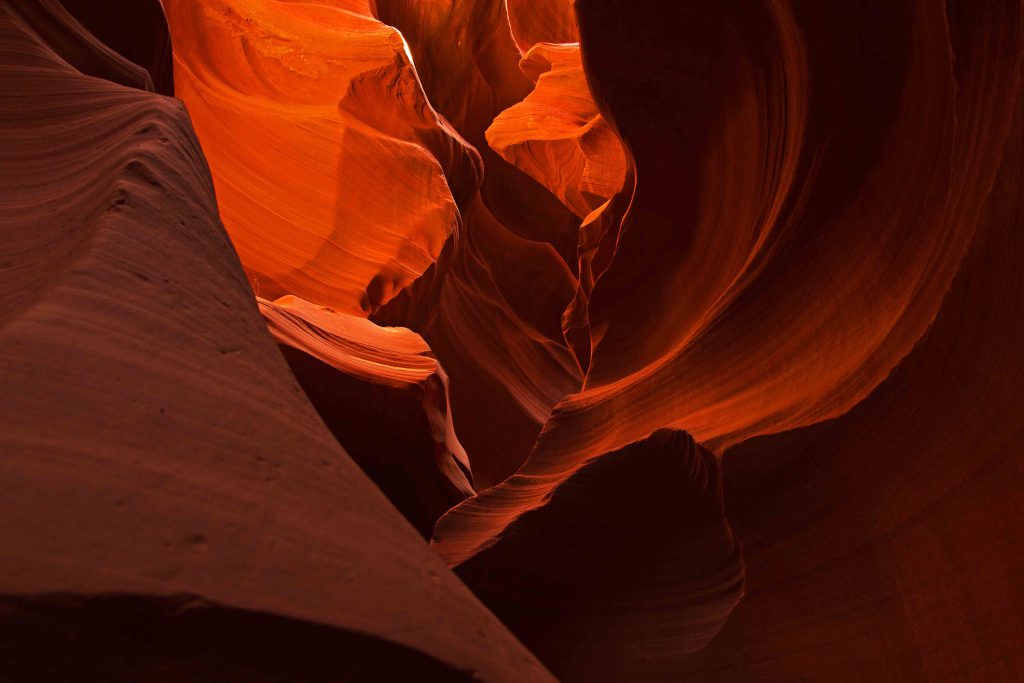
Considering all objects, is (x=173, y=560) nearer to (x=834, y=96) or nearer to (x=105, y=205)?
(x=105, y=205)

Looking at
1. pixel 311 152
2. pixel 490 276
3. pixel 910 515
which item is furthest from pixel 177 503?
pixel 490 276

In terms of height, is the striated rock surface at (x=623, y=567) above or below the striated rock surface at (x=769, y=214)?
below

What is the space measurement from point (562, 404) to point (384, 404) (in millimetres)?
712

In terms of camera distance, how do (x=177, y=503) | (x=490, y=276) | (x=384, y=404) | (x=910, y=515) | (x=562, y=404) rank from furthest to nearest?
1. (x=490, y=276)
2. (x=384, y=404)
3. (x=562, y=404)
4. (x=910, y=515)
5. (x=177, y=503)

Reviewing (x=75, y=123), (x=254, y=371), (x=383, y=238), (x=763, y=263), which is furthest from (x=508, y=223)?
(x=254, y=371)

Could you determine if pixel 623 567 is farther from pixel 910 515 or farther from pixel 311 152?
pixel 311 152

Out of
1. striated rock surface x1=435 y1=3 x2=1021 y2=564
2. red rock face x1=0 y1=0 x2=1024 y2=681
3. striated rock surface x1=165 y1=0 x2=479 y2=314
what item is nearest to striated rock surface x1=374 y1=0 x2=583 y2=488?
striated rock surface x1=165 y1=0 x2=479 y2=314

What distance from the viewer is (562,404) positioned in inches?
124

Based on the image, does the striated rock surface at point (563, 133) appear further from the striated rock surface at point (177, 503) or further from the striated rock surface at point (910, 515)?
the striated rock surface at point (177, 503)

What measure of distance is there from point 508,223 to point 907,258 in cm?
586

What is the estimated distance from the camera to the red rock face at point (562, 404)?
2.81 feet

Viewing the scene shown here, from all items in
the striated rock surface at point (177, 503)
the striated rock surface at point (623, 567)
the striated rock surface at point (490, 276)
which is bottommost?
the striated rock surface at point (490, 276)

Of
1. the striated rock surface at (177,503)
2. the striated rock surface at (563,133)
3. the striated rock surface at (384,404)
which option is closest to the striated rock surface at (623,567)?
the striated rock surface at (384,404)

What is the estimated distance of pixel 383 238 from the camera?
4531 millimetres
